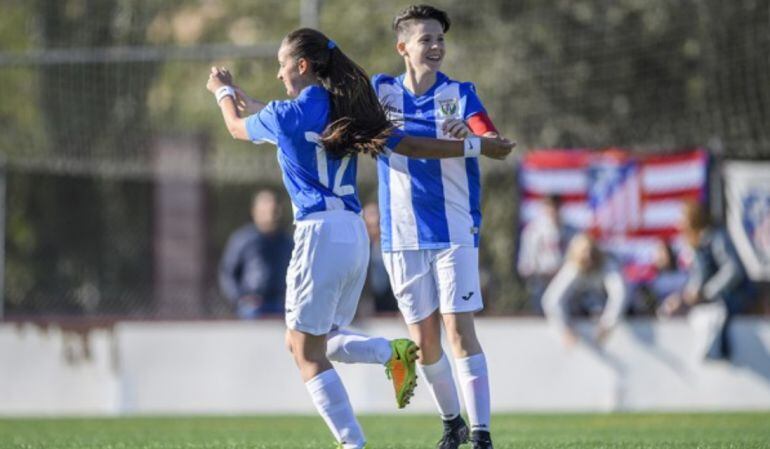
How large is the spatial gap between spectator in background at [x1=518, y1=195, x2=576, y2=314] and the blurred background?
0.05 m

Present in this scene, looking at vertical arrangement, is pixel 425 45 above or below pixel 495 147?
above

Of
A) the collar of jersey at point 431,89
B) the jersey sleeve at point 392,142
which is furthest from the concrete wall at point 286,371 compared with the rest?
the jersey sleeve at point 392,142

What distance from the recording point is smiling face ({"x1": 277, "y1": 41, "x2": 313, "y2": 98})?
7.41m

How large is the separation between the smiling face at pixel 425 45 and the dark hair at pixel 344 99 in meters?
0.76

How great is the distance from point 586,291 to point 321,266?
8433 millimetres

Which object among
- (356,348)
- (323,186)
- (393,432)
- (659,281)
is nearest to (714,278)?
(659,281)

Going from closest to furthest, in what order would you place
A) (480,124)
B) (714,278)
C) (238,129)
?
1. (238,129)
2. (480,124)
3. (714,278)

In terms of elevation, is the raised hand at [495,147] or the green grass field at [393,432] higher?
the raised hand at [495,147]

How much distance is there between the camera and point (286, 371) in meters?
15.3

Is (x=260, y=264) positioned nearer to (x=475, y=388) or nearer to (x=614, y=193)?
(x=614, y=193)

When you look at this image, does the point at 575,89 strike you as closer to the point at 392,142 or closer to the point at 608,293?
the point at 608,293

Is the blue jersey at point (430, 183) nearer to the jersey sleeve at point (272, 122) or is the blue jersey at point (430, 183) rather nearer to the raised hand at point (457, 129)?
the raised hand at point (457, 129)

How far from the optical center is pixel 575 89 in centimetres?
2019

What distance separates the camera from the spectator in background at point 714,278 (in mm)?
14836
